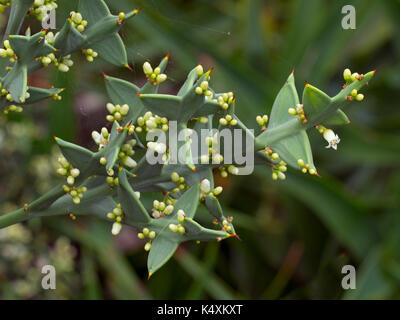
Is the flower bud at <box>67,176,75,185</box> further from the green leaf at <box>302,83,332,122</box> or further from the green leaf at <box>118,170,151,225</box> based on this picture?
the green leaf at <box>302,83,332,122</box>

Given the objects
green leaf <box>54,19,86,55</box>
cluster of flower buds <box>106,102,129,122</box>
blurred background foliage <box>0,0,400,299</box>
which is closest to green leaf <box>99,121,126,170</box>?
cluster of flower buds <box>106,102,129,122</box>

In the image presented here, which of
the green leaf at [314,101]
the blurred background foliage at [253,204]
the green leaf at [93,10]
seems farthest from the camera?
the blurred background foliage at [253,204]

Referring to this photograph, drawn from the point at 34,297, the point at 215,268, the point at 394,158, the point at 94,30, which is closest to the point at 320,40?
the point at 394,158

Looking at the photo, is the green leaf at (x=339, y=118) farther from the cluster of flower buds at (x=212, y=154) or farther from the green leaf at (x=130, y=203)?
the green leaf at (x=130, y=203)

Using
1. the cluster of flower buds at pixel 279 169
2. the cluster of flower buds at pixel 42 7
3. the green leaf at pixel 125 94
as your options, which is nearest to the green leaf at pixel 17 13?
the cluster of flower buds at pixel 42 7

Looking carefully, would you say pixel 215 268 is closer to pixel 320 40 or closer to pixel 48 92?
pixel 320 40

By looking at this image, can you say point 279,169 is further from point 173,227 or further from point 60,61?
point 60,61
